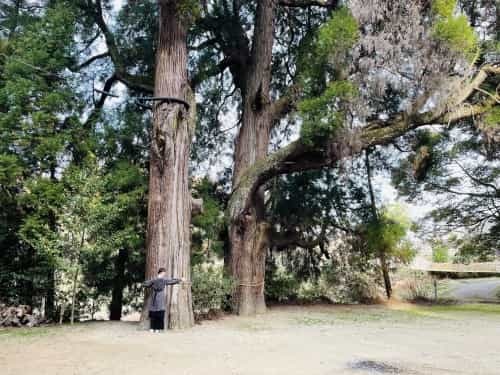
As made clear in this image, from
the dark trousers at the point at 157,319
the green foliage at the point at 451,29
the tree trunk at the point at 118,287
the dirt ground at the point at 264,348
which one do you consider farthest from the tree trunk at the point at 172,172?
the green foliage at the point at 451,29

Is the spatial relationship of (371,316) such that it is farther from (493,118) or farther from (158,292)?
(158,292)

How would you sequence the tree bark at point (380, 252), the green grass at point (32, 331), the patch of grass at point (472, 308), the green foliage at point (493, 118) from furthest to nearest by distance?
the tree bark at point (380, 252) < the patch of grass at point (472, 308) < the green foliage at point (493, 118) < the green grass at point (32, 331)

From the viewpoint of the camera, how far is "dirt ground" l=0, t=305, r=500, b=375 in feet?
15.5

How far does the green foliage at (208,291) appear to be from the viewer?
9391mm

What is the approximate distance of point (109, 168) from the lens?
35.6ft

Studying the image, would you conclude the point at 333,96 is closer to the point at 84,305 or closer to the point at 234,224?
the point at 234,224

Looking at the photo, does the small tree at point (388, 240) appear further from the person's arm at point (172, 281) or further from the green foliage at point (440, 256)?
the green foliage at point (440, 256)

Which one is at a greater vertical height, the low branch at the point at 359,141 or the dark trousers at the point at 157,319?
the low branch at the point at 359,141

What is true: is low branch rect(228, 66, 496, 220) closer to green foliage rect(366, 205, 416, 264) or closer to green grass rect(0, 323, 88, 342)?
green foliage rect(366, 205, 416, 264)

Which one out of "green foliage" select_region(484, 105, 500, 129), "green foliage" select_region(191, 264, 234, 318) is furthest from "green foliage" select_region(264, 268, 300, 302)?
"green foliage" select_region(484, 105, 500, 129)

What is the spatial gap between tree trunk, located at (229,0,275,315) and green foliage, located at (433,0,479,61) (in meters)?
4.60

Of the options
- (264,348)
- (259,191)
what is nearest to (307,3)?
(259,191)

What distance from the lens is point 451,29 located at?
7977 mm

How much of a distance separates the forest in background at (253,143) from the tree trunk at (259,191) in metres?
0.05
